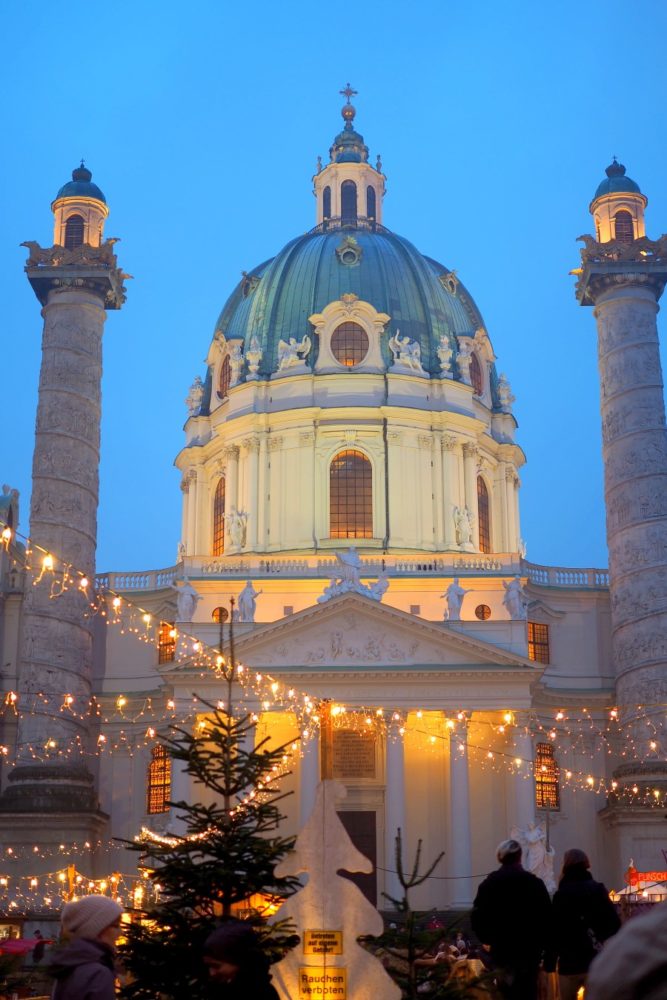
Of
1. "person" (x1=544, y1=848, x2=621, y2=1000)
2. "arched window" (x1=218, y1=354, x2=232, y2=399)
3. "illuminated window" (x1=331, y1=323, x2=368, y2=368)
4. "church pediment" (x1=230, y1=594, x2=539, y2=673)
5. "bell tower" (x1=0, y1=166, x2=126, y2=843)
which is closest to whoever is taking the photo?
"person" (x1=544, y1=848, x2=621, y2=1000)

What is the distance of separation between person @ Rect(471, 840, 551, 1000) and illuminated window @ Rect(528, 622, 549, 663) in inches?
1502

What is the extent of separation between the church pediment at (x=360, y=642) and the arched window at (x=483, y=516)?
10.8 m

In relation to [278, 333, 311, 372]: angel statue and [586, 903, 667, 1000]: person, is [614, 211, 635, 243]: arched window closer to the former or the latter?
[278, 333, 311, 372]: angel statue

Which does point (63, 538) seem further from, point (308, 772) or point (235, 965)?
point (235, 965)

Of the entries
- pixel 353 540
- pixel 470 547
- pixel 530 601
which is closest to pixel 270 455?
pixel 353 540

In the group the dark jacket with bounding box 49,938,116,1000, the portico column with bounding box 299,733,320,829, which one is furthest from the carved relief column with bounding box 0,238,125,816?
the dark jacket with bounding box 49,938,116,1000

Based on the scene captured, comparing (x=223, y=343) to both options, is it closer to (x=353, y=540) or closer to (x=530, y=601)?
(x=353, y=540)

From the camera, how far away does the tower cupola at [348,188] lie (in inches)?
2386

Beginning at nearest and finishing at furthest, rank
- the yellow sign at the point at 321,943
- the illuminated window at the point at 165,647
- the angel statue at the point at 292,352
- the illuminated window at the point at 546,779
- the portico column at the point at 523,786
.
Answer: the yellow sign at the point at 321,943 < the portico column at the point at 523,786 < the illuminated window at the point at 546,779 < the illuminated window at the point at 165,647 < the angel statue at the point at 292,352

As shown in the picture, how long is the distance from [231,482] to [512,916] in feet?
144

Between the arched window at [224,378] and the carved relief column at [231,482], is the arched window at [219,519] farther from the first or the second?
the arched window at [224,378]

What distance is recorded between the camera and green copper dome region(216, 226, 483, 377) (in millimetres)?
54844

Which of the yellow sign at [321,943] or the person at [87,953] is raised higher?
the person at [87,953]

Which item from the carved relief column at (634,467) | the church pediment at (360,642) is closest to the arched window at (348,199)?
the carved relief column at (634,467)
